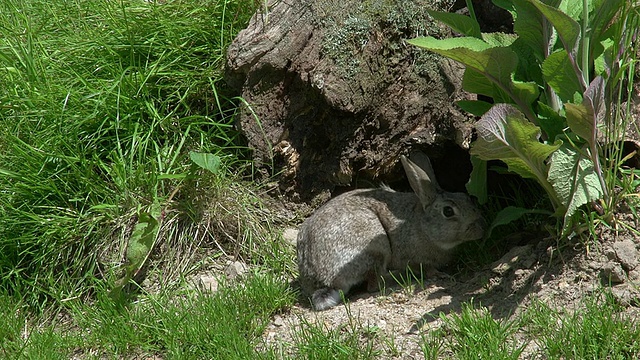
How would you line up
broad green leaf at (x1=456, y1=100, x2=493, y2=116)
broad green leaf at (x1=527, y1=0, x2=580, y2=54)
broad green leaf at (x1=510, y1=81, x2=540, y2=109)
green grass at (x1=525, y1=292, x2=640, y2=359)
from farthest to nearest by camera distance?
broad green leaf at (x1=456, y1=100, x2=493, y2=116) → broad green leaf at (x1=510, y1=81, x2=540, y2=109) → broad green leaf at (x1=527, y1=0, x2=580, y2=54) → green grass at (x1=525, y1=292, x2=640, y2=359)

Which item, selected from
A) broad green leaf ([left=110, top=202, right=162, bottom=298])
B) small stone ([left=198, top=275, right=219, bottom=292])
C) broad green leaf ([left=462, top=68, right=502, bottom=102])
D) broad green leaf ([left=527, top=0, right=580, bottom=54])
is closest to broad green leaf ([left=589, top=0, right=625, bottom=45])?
broad green leaf ([left=527, top=0, right=580, bottom=54])

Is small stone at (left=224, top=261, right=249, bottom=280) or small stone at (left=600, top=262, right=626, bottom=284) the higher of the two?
small stone at (left=600, top=262, right=626, bottom=284)

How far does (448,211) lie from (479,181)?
0.42 metres

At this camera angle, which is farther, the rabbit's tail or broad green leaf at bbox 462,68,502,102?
the rabbit's tail

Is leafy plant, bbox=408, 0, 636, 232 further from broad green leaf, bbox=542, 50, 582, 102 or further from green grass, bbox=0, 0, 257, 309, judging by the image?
green grass, bbox=0, 0, 257, 309

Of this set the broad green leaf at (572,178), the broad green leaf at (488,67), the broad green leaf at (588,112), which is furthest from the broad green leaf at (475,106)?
the broad green leaf at (588,112)

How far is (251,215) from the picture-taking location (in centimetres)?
589

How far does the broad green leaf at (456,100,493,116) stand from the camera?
5.14 metres

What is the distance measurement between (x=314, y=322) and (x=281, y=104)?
5.65 ft

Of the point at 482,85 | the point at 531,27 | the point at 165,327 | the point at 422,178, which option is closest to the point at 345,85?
the point at 422,178

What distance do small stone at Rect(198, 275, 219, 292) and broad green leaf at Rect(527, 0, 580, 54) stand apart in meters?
2.67

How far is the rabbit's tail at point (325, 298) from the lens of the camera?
5.23 meters

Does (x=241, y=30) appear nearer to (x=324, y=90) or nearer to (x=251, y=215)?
(x=324, y=90)

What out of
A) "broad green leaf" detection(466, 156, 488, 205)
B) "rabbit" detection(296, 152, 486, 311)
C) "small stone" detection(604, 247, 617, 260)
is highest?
"small stone" detection(604, 247, 617, 260)
